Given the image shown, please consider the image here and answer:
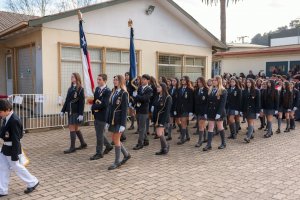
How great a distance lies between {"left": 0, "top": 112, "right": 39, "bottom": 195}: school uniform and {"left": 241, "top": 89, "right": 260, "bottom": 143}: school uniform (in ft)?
21.1

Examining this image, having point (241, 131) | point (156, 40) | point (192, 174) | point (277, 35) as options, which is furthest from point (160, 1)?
point (277, 35)

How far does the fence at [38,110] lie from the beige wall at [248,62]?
14.6 metres

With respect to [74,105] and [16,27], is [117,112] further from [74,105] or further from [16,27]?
[16,27]

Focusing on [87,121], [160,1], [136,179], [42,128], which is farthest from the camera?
[160,1]

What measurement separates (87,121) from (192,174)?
21.0ft

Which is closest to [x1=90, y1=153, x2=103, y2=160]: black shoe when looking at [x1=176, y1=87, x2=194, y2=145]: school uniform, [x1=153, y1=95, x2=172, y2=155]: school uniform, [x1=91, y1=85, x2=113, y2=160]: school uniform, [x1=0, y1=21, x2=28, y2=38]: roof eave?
[x1=91, y1=85, x2=113, y2=160]: school uniform

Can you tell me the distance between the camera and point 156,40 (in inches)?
552

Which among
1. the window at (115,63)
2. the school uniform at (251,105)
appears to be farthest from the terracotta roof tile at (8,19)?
the school uniform at (251,105)

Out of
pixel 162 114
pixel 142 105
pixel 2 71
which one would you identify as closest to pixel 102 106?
pixel 142 105

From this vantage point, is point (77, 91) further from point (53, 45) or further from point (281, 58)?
point (281, 58)

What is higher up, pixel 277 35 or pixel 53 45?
pixel 277 35

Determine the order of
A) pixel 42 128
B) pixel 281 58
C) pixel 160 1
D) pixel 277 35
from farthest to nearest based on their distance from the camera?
pixel 277 35 < pixel 281 58 < pixel 160 1 < pixel 42 128

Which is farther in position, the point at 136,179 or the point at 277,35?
the point at 277,35

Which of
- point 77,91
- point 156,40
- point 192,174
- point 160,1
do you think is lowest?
point 192,174
